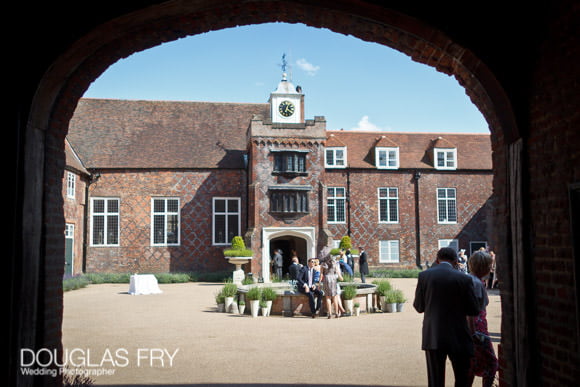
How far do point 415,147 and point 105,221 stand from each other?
2056 centimetres

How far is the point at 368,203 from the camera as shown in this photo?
1231 inches

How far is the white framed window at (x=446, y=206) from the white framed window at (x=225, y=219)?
13.1m

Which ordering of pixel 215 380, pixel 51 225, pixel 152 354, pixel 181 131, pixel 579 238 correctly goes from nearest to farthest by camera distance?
pixel 579 238 → pixel 51 225 → pixel 215 380 → pixel 152 354 → pixel 181 131

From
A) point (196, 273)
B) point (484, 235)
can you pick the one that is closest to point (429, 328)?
point (196, 273)

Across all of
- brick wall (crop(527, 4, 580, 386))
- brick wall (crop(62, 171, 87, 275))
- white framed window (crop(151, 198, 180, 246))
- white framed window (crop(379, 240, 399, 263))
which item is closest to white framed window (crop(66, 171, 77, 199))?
brick wall (crop(62, 171, 87, 275))

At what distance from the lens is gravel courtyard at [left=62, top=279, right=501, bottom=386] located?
6.74 metres

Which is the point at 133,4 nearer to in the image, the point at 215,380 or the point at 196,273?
the point at 215,380

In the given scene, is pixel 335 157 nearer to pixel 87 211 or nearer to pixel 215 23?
pixel 87 211

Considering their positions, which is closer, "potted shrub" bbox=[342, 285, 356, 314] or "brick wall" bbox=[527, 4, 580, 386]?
"brick wall" bbox=[527, 4, 580, 386]

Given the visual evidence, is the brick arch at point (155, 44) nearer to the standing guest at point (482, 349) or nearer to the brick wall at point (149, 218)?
the standing guest at point (482, 349)

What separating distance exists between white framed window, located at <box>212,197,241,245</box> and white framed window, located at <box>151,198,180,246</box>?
7.22 ft

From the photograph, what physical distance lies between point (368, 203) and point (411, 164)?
4052 millimetres

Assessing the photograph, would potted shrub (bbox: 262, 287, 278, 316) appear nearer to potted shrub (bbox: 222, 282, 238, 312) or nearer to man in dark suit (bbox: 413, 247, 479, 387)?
potted shrub (bbox: 222, 282, 238, 312)

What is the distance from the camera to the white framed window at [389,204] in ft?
103
